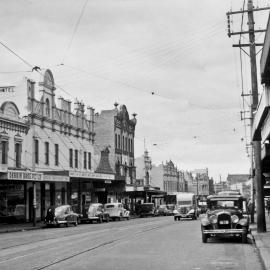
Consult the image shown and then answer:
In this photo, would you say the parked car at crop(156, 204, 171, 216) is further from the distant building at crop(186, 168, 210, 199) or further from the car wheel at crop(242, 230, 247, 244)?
the distant building at crop(186, 168, 210, 199)

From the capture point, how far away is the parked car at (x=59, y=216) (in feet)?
126

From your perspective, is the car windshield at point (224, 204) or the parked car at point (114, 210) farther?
the parked car at point (114, 210)

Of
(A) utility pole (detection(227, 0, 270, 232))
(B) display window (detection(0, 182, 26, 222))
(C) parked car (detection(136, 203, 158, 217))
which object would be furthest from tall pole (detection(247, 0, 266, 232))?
(C) parked car (detection(136, 203, 158, 217))

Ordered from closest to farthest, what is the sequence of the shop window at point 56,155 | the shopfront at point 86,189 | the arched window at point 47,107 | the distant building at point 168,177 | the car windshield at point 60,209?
the car windshield at point 60,209, the arched window at point 47,107, the shop window at point 56,155, the shopfront at point 86,189, the distant building at point 168,177

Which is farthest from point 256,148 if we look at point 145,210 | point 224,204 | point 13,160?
point 145,210

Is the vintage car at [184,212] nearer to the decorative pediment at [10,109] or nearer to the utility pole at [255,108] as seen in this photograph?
the decorative pediment at [10,109]

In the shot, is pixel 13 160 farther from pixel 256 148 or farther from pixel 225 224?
pixel 225 224

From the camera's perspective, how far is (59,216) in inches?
1528

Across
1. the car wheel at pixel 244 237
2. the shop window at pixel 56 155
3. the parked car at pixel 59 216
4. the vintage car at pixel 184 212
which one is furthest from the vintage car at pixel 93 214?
the car wheel at pixel 244 237

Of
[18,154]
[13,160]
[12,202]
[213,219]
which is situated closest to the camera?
[213,219]

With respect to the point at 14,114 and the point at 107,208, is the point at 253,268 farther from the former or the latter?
the point at 107,208

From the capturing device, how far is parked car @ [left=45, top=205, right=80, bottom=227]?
126 ft

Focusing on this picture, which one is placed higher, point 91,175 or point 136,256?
point 91,175

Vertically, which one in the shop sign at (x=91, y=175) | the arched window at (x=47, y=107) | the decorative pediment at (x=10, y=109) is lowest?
the shop sign at (x=91, y=175)
